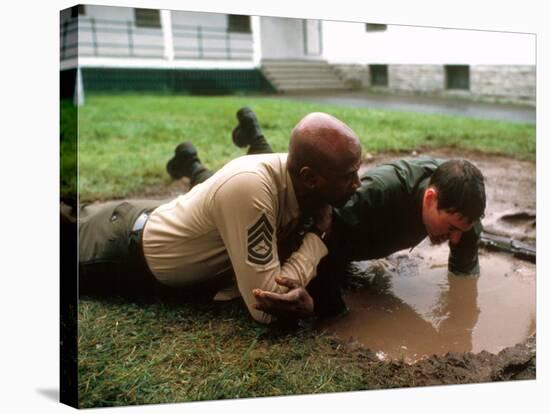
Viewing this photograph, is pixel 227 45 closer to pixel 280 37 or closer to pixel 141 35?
pixel 280 37

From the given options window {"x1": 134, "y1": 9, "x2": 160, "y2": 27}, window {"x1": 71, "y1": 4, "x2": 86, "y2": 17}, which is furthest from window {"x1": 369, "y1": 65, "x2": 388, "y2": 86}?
window {"x1": 71, "y1": 4, "x2": 86, "y2": 17}

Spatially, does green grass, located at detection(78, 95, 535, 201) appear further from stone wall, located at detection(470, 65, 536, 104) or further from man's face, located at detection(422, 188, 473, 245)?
stone wall, located at detection(470, 65, 536, 104)

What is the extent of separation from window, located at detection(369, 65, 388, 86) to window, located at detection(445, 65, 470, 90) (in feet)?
1.38

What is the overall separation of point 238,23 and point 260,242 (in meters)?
1.19

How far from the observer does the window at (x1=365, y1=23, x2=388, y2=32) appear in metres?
4.05

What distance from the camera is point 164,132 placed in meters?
3.75

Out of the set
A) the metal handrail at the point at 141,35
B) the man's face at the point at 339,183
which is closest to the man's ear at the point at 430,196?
the man's face at the point at 339,183

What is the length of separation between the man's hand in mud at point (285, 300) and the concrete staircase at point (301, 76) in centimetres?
115

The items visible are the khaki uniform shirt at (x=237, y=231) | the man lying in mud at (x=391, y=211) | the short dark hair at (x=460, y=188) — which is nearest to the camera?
the khaki uniform shirt at (x=237, y=231)

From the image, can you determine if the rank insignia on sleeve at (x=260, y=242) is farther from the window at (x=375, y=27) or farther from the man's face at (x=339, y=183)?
the window at (x=375, y=27)

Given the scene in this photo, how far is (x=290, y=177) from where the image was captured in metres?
3.39

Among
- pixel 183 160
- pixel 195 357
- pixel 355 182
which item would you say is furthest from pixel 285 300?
pixel 183 160

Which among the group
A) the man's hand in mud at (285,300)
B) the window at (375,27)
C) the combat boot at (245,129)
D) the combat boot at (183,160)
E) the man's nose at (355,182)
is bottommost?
the man's hand in mud at (285,300)

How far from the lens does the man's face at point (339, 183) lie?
11.2 feet
